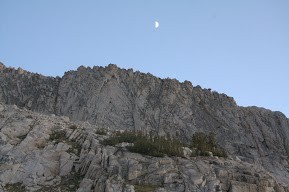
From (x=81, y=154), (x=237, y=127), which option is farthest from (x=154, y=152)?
(x=237, y=127)

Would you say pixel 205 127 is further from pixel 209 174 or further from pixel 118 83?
pixel 209 174

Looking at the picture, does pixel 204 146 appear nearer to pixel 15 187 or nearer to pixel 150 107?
pixel 15 187

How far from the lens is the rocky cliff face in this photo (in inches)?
1610

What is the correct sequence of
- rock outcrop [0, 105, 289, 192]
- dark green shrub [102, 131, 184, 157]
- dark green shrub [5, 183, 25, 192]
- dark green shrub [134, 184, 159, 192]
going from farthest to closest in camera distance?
dark green shrub [102, 131, 184, 157] < dark green shrub [5, 183, 25, 192] < rock outcrop [0, 105, 289, 192] < dark green shrub [134, 184, 159, 192]

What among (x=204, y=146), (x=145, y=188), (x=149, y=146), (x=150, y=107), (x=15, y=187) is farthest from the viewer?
(x=150, y=107)

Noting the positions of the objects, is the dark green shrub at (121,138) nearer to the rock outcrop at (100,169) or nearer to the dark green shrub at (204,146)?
the rock outcrop at (100,169)

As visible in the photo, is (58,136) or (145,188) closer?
(145,188)

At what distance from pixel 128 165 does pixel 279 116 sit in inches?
1175

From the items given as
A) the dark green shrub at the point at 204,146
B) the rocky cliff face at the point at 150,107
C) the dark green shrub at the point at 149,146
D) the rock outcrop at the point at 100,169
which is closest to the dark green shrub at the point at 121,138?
the dark green shrub at the point at 149,146

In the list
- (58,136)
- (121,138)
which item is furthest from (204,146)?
(58,136)

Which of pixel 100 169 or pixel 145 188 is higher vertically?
pixel 100 169

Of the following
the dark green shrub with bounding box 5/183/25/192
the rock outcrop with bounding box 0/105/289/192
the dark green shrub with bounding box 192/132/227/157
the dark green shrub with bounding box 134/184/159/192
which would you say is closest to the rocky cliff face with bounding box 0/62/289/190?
the dark green shrub with bounding box 192/132/227/157

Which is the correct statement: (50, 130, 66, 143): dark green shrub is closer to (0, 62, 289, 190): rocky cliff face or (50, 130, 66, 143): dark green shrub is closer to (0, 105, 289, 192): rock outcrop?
(0, 105, 289, 192): rock outcrop

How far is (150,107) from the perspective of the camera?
42.4 metres
